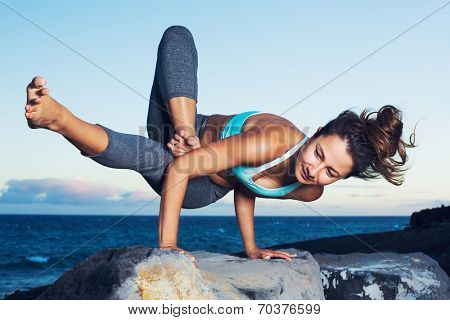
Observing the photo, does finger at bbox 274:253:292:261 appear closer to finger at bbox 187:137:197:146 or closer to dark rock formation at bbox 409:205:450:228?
finger at bbox 187:137:197:146

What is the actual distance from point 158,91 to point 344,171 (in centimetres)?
127

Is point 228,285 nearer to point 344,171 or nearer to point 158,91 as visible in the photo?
point 344,171

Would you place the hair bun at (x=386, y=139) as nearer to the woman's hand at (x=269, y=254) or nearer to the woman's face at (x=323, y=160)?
the woman's face at (x=323, y=160)

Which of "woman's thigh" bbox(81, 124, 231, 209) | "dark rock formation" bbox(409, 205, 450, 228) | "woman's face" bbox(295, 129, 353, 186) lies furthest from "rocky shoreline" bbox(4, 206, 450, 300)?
"dark rock formation" bbox(409, 205, 450, 228)

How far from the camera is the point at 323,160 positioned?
344 cm

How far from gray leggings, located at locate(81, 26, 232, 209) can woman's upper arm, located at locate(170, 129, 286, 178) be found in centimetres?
29

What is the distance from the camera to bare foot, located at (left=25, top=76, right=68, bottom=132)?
9.28 ft

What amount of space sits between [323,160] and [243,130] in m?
0.53

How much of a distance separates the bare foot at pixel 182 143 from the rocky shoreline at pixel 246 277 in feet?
2.20

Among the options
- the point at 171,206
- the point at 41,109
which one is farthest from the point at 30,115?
the point at 171,206

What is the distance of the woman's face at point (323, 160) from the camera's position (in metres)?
3.43

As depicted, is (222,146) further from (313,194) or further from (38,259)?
(38,259)

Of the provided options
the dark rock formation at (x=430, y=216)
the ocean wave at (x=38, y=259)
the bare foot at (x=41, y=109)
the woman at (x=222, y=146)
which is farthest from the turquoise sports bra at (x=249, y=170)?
the ocean wave at (x=38, y=259)
